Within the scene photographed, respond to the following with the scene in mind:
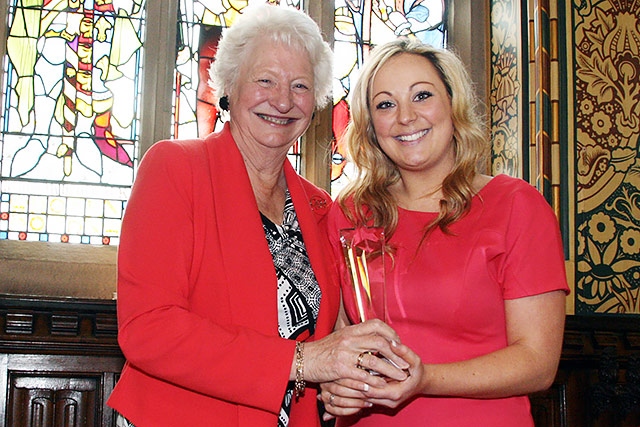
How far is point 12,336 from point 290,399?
1566mm

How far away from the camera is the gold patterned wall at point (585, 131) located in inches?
148

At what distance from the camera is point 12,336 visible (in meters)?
3.16

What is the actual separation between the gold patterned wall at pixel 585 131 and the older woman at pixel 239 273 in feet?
6.12

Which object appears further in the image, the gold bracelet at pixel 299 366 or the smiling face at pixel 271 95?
the smiling face at pixel 271 95

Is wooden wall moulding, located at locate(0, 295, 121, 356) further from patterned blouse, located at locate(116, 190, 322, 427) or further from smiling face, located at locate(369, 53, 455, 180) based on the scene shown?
smiling face, located at locate(369, 53, 455, 180)

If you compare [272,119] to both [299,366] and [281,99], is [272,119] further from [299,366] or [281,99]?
[299,366]

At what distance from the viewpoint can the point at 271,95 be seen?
2148 mm

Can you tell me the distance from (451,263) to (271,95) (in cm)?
62

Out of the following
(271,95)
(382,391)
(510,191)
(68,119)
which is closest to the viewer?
(382,391)

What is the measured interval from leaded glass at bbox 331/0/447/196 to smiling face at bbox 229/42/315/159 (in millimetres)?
2058

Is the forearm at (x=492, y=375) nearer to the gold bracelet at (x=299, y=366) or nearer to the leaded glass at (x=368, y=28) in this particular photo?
the gold bracelet at (x=299, y=366)

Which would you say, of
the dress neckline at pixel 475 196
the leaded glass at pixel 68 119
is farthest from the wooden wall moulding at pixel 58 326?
the dress neckline at pixel 475 196

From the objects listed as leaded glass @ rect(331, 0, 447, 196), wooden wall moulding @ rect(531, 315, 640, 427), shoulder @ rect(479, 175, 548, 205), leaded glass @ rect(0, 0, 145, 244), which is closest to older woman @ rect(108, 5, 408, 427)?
shoulder @ rect(479, 175, 548, 205)

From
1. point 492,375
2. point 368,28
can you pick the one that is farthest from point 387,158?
point 368,28
